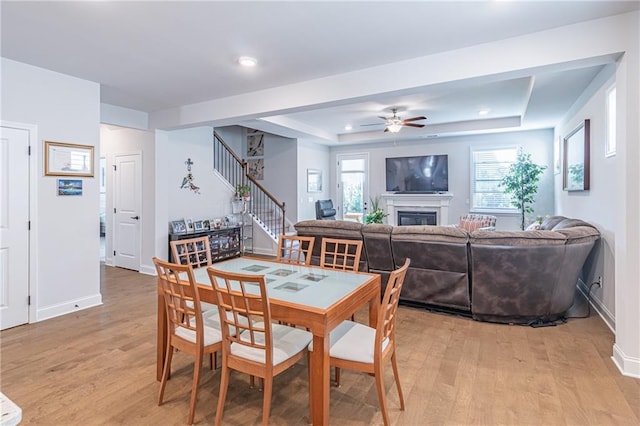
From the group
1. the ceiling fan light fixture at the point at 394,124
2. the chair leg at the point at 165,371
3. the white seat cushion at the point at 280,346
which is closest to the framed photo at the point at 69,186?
the chair leg at the point at 165,371

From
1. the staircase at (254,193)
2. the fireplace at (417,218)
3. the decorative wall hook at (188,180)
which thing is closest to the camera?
the decorative wall hook at (188,180)

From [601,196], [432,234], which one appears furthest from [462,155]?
[432,234]

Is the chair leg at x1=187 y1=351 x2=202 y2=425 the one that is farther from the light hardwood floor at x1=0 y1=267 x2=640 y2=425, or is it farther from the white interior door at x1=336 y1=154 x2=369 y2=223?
the white interior door at x1=336 y1=154 x2=369 y2=223

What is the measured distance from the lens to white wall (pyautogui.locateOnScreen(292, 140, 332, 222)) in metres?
8.46

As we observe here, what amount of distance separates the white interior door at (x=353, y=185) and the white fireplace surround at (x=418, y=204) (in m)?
0.66

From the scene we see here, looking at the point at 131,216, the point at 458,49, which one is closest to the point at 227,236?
the point at 131,216

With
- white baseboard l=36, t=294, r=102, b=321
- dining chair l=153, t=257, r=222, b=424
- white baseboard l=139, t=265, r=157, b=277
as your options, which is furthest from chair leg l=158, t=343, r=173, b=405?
white baseboard l=139, t=265, r=157, b=277

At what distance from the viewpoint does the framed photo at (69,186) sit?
155 inches

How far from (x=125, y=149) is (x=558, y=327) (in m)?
6.94

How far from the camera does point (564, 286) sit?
3.46 metres

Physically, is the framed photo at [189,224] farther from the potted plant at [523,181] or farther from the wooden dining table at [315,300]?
the potted plant at [523,181]

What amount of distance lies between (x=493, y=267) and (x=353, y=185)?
6.11 m

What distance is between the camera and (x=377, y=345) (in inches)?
76.9

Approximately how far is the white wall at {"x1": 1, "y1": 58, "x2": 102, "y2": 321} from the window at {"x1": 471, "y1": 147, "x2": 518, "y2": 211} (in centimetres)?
737
